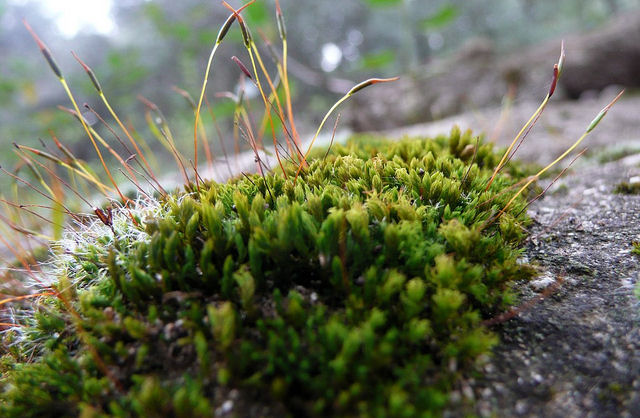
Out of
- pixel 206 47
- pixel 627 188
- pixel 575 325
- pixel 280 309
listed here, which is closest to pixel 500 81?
pixel 627 188

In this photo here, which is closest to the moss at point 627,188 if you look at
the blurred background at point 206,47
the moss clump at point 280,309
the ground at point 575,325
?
the ground at point 575,325

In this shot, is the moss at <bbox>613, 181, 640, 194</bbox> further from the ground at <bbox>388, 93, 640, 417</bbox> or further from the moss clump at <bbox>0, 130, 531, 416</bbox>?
the moss clump at <bbox>0, 130, 531, 416</bbox>

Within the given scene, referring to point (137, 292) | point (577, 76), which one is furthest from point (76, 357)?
point (577, 76)

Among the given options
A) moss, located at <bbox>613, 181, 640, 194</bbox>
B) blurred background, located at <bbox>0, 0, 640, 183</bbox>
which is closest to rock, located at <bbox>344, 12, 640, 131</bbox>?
blurred background, located at <bbox>0, 0, 640, 183</bbox>

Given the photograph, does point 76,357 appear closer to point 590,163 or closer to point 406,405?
point 406,405

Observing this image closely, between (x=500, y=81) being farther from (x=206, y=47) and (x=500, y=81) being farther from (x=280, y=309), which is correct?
(x=206, y=47)
